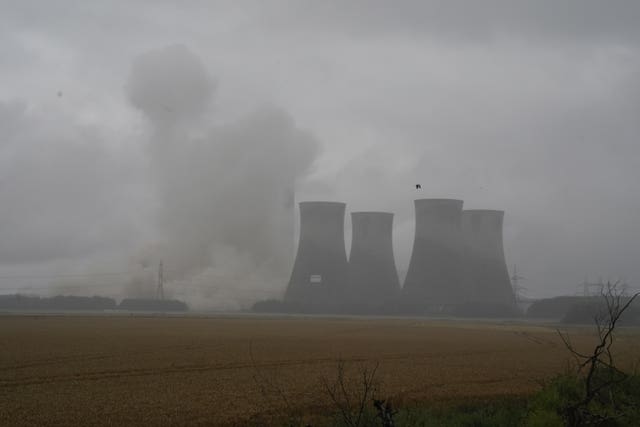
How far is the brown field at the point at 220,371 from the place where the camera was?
26.6 feet

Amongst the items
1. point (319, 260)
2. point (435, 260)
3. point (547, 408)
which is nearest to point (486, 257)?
point (435, 260)

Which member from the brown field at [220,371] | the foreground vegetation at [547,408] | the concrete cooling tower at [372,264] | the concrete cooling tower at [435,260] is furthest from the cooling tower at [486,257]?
the foreground vegetation at [547,408]

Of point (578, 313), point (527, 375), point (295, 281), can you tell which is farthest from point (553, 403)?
point (295, 281)

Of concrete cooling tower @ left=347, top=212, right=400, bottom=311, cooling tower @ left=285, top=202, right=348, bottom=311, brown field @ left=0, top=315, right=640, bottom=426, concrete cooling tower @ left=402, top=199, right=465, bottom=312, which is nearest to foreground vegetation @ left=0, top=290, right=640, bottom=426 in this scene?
brown field @ left=0, top=315, right=640, bottom=426

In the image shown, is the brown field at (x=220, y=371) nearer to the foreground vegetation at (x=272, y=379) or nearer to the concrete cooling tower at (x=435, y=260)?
the foreground vegetation at (x=272, y=379)

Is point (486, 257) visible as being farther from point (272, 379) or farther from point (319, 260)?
point (272, 379)

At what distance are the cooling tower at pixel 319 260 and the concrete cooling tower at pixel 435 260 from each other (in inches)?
151

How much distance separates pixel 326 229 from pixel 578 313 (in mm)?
12670

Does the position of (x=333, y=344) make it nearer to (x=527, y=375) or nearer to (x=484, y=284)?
(x=527, y=375)

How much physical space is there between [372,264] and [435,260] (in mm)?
3454

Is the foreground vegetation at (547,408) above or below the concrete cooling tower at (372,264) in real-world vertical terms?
below

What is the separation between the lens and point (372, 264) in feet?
125

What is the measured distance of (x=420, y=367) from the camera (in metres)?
12.4

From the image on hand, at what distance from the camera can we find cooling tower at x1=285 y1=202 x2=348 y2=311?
117 ft
